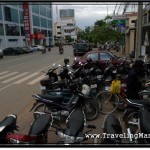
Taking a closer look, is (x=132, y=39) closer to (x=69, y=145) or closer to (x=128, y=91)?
(x=128, y=91)

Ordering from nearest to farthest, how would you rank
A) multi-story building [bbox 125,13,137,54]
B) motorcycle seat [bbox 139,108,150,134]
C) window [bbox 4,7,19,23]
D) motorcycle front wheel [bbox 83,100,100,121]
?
motorcycle seat [bbox 139,108,150,134] → motorcycle front wheel [bbox 83,100,100,121] → multi-story building [bbox 125,13,137,54] → window [bbox 4,7,19,23]

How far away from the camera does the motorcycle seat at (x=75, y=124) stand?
3.28 metres

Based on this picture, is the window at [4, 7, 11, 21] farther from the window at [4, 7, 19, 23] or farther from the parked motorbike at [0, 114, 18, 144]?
the parked motorbike at [0, 114, 18, 144]

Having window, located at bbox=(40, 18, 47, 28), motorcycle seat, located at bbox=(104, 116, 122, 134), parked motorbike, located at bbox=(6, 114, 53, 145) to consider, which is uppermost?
window, located at bbox=(40, 18, 47, 28)

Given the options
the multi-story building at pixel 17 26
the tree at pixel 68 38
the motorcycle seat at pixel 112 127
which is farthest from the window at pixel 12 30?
the motorcycle seat at pixel 112 127

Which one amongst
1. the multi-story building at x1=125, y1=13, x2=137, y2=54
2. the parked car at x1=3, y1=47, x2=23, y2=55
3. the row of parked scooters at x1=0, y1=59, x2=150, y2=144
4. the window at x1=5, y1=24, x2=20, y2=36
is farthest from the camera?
the window at x1=5, y1=24, x2=20, y2=36

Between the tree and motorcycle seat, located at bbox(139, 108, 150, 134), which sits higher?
the tree

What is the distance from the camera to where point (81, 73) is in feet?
24.9

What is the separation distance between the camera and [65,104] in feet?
18.3

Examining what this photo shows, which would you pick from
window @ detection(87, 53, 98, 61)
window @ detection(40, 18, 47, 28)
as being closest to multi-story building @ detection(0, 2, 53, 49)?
window @ detection(40, 18, 47, 28)

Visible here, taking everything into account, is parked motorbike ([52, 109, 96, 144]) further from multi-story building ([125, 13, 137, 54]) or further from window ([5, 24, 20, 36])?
window ([5, 24, 20, 36])

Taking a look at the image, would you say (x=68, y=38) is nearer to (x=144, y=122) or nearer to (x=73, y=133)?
(x=144, y=122)

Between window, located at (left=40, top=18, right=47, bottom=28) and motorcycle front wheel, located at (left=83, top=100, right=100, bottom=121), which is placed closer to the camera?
motorcycle front wheel, located at (left=83, top=100, right=100, bottom=121)

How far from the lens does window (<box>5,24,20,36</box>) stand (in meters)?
40.3
